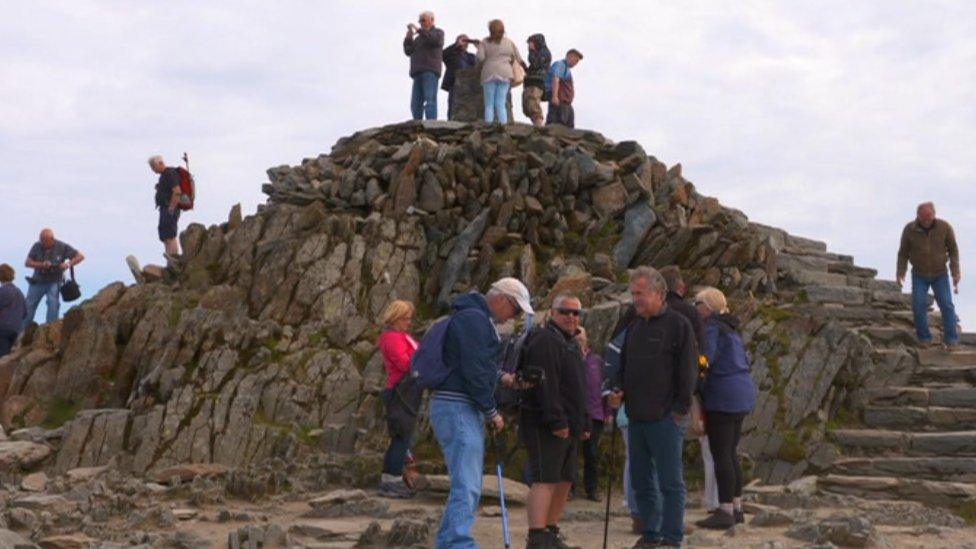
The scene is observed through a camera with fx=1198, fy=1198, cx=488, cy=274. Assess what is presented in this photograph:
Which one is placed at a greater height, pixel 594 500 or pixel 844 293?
pixel 844 293

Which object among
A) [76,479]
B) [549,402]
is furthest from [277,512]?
[549,402]

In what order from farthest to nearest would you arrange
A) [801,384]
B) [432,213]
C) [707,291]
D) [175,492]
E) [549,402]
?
[432,213] < [801,384] < [175,492] < [707,291] < [549,402]

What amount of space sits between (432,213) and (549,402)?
14.8 meters

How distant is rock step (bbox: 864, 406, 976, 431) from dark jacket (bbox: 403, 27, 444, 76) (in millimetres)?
13418

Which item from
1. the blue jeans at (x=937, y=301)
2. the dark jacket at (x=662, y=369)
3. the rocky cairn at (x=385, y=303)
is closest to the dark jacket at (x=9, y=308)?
the rocky cairn at (x=385, y=303)

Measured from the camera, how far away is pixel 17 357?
2358 centimetres

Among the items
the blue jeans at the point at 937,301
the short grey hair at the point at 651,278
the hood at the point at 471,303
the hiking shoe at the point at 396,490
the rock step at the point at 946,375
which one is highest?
the blue jeans at the point at 937,301

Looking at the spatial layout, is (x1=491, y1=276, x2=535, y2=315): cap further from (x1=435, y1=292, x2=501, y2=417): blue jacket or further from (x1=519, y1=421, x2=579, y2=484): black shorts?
(x1=519, y1=421, x2=579, y2=484): black shorts

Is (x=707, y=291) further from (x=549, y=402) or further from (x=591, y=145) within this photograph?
(x=591, y=145)

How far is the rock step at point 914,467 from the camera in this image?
18312 millimetres

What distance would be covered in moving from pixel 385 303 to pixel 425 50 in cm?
724

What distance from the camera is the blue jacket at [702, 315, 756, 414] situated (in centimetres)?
1320

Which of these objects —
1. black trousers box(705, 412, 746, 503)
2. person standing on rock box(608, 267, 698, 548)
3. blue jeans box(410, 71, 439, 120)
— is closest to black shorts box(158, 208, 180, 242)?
blue jeans box(410, 71, 439, 120)

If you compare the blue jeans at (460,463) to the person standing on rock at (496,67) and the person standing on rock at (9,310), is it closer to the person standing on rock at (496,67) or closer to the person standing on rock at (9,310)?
the person standing on rock at (9,310)
